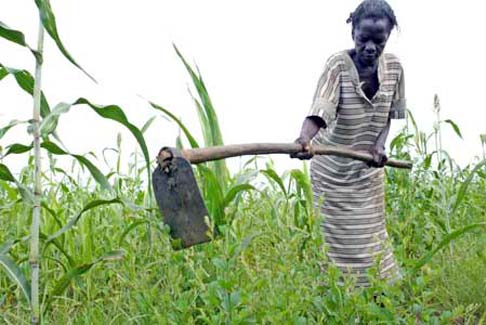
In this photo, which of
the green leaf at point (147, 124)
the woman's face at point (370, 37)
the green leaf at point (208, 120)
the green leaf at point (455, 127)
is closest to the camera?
the woman's face at point (370, 37)

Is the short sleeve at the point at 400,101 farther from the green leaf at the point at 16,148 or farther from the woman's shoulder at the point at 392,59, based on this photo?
the green leaf at the point at 16,148

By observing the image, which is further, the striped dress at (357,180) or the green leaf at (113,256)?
the striped dress at (357,180)

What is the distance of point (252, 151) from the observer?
2.62m

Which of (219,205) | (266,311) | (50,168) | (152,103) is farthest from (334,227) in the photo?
(50,168)

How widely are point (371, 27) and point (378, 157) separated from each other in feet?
1.82

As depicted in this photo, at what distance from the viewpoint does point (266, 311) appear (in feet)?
6.84

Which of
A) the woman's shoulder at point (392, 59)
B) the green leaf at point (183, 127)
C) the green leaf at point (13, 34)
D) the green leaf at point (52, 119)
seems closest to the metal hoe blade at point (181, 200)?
the green leaf at point (52, 119)

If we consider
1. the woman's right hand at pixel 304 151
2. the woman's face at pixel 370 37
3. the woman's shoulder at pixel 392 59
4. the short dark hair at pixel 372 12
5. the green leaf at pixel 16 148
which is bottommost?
the woman's right hand at pixel 304 151

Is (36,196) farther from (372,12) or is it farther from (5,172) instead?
(372,12)

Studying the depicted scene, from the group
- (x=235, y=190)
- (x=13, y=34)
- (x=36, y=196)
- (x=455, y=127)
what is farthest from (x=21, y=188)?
(x=455, y=127)

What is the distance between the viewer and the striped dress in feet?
10.2

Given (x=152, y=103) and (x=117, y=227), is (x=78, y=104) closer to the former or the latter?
(x=152, y=103)

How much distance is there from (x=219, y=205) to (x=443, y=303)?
1070mm

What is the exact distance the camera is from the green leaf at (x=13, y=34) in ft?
7.31
